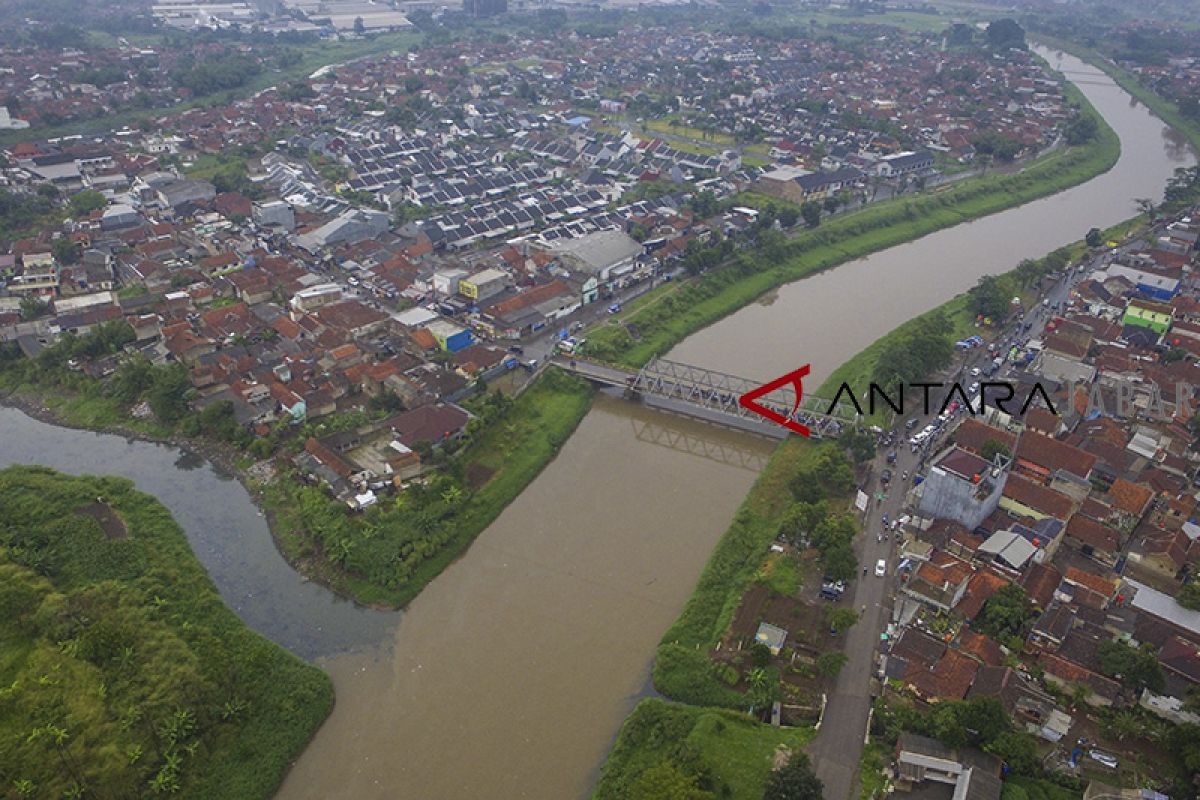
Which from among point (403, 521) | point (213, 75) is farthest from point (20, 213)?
point (213, 75)

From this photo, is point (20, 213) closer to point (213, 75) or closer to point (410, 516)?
point (410, 516)

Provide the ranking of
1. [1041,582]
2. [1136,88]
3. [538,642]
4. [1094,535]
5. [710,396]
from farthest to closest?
1. [1136,88]
2. [710,396]
3. [1094,535]
4. [1041,582]
5. [538,642]

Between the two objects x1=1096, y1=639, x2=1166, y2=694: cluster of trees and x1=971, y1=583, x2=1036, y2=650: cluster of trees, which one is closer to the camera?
x1=1096, y1=639, x2=1166, y2=694: cluster of trees

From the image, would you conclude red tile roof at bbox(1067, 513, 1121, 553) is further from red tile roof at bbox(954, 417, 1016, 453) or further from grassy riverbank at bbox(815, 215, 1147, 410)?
grassy riverbank at bbox(815, 215, 1147, 410)

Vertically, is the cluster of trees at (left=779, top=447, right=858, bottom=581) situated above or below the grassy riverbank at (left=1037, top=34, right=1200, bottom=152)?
above

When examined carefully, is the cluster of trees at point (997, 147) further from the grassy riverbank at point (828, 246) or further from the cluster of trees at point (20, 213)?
the cluster of trees at point (20, 213)

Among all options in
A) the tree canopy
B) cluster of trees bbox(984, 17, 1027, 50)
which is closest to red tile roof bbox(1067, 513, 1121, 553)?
the tree canopy
